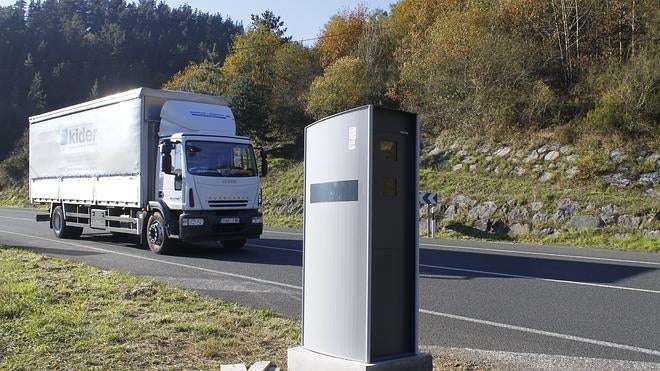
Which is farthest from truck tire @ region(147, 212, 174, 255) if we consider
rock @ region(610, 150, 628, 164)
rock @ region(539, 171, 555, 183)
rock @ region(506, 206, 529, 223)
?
rock @ region(610, 150, 628, 164)

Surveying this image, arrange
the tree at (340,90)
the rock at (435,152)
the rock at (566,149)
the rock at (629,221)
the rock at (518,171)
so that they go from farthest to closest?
the tree at (340,90) → the rock at (435,152) → the rock at (518,171) → the rock at (566,149) → the rock at (629,221)

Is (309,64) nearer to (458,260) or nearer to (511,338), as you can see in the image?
(458,260)

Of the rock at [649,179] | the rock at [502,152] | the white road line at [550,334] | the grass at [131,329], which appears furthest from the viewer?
the rock at [502,152]

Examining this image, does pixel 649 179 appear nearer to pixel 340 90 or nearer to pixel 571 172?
pixel 571 172

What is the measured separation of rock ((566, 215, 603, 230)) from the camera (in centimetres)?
1886

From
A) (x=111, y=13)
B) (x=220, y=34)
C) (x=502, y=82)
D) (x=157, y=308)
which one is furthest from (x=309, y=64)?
(x=111, y=13)

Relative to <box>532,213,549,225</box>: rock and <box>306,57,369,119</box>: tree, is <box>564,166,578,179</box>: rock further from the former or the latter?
<box>306,57,369,119</box>: tree

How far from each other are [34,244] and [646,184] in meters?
17.9

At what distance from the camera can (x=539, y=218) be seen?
20.0 meters

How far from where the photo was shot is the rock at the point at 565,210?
19.6 meters

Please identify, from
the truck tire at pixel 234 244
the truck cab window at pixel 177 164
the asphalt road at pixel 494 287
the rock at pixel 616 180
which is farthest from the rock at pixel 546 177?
the truck cab window at pixel 177 164

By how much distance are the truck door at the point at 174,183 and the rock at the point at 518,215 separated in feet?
35.5

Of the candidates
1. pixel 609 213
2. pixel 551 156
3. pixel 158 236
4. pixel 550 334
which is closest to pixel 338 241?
pixel 550 334

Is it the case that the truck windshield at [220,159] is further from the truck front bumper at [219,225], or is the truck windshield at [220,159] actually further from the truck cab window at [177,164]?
the truck front bumper at [219,225]
